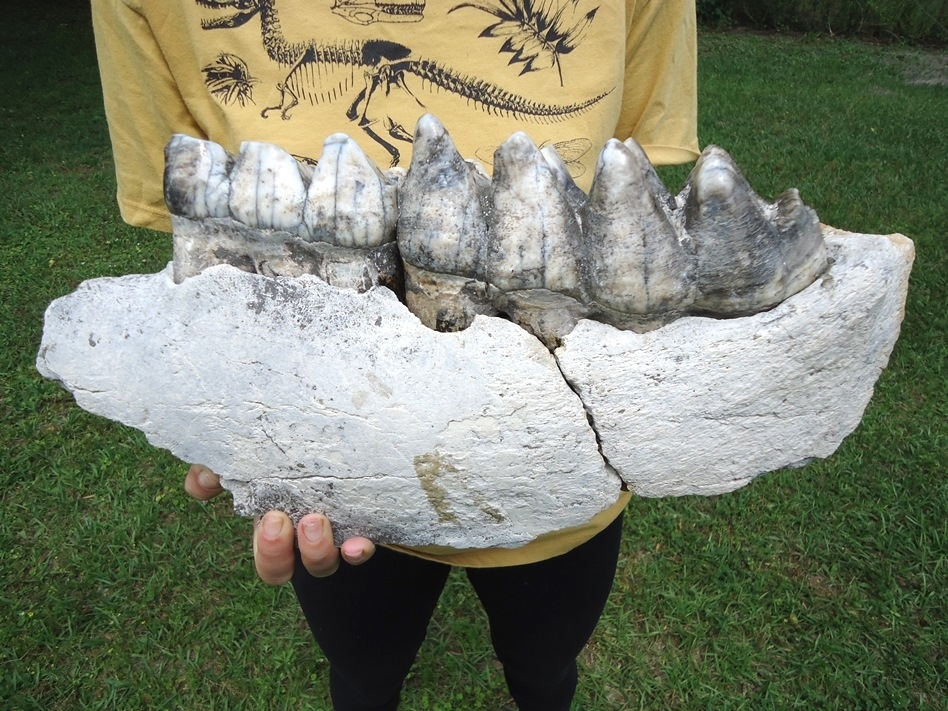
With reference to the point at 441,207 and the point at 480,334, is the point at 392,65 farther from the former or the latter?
the point at 480,334

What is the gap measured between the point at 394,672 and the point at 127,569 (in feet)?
5.51

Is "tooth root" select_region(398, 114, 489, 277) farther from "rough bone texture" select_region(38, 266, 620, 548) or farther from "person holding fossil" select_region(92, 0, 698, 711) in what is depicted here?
"person holding fossil" select_region(92, 0, 698, 711)

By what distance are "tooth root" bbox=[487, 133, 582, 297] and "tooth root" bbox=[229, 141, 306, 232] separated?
341 mm

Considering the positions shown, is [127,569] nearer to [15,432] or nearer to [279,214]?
[15,432]

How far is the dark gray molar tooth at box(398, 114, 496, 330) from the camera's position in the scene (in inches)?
48.8

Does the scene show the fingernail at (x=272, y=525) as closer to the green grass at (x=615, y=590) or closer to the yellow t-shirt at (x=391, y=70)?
the yellow t-shirt at (x=391, y=70)

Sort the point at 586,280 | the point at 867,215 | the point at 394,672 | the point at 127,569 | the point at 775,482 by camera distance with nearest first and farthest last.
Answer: the point at 586,280 < the point at 394,672 < the point at 127,569 < the point at 775,482 < the point at 867,215

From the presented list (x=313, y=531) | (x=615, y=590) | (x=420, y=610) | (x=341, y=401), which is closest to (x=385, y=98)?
(x=341, y=401)

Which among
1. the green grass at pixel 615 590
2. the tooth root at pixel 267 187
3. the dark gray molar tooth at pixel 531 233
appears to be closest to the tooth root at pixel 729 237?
the dark gray molar tooth at pixel 531 233

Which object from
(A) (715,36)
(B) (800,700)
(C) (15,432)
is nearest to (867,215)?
(B) (800,700)

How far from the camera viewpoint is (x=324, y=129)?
151 cm

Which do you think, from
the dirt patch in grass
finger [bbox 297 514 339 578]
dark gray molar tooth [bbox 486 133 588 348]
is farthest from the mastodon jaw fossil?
the dirt patch in grass

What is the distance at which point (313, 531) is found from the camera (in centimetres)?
142

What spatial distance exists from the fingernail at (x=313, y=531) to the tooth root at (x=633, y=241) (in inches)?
27.0
